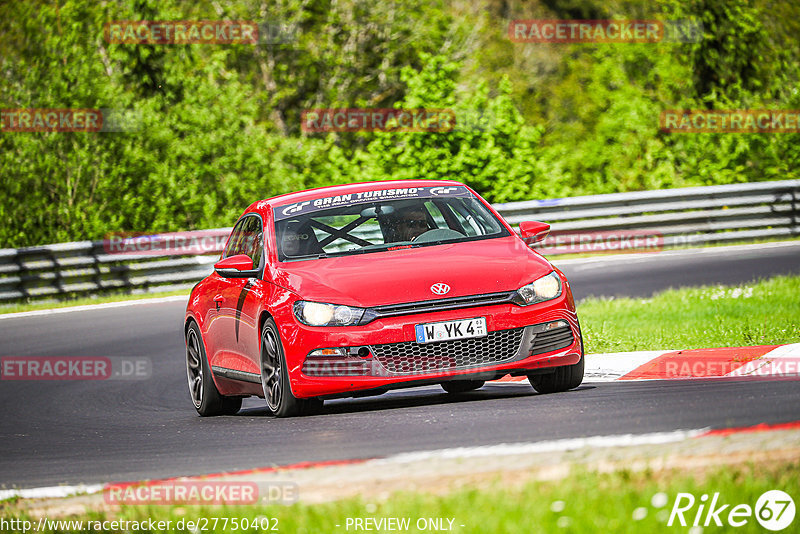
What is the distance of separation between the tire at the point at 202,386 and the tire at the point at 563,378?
2.66m

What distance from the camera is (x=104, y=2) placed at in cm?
3206

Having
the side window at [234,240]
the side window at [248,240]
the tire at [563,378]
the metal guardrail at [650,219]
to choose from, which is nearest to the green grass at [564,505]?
the tire at [563,378]

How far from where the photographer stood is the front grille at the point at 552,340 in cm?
835

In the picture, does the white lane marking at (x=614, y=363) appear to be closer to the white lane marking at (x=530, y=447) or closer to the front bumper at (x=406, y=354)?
the front bumper at (x=406, y=354)

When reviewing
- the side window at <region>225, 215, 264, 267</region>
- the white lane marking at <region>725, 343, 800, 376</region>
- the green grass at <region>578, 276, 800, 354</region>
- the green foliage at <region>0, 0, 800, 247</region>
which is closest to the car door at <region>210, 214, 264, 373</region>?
the side window at <region>225, 215, 264, 267</region>

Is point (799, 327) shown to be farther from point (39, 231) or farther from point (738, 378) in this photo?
point (39, 231)

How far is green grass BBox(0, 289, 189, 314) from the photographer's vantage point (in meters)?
19.4

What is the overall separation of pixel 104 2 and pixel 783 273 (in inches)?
799

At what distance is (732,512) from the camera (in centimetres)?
450

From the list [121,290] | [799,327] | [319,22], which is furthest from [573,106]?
[799,327]

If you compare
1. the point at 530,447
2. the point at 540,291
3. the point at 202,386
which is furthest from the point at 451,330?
the point at 202,386

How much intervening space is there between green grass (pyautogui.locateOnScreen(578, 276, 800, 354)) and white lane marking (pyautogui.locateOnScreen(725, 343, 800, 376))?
113 cm

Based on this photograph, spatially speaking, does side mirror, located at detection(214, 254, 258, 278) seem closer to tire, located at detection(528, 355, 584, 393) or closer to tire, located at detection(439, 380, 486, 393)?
tire, located at detection(439, 380, 486, 393)

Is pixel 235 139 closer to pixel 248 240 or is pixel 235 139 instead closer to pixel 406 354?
pixel 248 240
